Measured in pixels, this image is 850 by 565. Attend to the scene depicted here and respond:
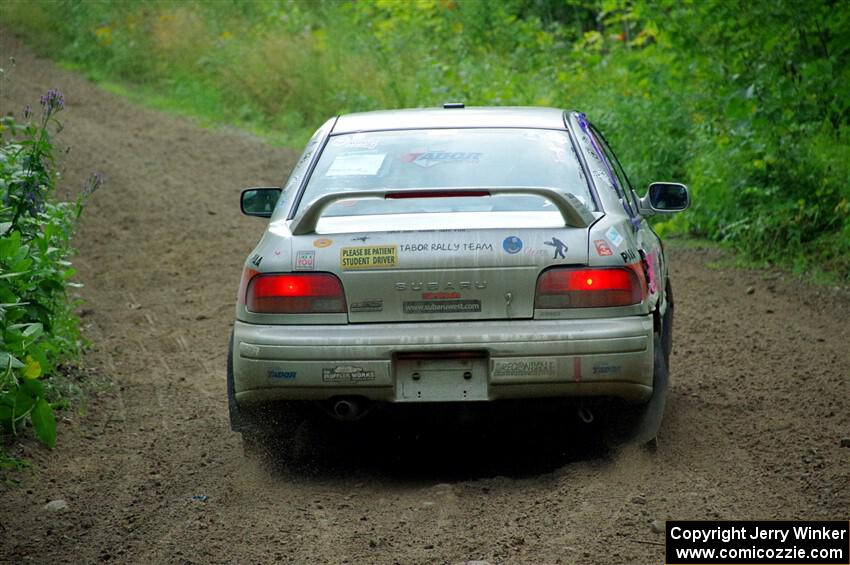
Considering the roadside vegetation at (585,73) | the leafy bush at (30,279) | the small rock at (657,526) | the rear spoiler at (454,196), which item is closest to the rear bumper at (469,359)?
the rear spoiler at (454,196)

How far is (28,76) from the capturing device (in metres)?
20.8

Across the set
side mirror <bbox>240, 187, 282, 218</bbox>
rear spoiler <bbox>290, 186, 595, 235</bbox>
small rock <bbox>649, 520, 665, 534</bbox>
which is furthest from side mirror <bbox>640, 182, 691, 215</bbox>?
small rock <bbox>649, 520, 665, 534</bbox>

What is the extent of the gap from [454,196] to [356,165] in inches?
33.2

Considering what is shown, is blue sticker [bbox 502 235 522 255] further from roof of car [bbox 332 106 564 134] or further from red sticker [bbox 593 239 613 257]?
roof of car [bbox 332 106 564 134]

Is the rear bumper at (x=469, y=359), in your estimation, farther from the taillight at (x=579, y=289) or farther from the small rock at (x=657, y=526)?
the small rock at (x=657, y=526)

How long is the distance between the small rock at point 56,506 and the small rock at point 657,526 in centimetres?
236

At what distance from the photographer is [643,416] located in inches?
204

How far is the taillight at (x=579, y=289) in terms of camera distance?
15.8 ft

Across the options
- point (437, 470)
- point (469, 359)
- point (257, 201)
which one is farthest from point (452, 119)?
point (437, 470)

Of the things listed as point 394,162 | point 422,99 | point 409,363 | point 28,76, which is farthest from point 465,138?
point 28,76

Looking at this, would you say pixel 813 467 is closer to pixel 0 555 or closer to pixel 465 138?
pixel 465 138

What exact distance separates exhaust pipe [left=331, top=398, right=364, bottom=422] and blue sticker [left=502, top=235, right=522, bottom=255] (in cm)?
85

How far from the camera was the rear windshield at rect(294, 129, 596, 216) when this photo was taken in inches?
208

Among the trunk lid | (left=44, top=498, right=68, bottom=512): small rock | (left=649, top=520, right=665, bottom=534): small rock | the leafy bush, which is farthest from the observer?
(left=44, top=498, right=68, bottom=512): small rock
